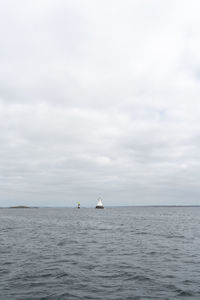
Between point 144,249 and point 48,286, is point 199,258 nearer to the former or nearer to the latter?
point 144,249

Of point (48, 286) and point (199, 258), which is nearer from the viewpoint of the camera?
point (48, 286)

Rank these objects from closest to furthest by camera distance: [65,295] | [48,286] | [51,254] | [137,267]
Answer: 1. [65,295]
2. [48,286]
3. [137,267]
4. [51,254]

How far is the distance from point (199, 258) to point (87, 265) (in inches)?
452

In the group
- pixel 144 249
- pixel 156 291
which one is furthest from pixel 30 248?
pixel 156 291

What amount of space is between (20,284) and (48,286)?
2.00 metres

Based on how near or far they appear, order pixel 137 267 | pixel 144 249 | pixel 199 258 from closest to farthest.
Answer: pixel 137 267 → pixel 199 258 → pixel 144 249

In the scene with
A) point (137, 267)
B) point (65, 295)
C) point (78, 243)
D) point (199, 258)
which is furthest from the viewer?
point (78, 243)

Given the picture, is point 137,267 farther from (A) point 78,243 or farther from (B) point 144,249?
(A) point 78,243

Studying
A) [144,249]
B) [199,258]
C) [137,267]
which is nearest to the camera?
[137,267]

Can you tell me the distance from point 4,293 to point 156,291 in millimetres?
9555

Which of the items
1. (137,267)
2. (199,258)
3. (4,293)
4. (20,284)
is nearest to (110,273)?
(137,267)

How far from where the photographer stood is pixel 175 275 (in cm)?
1955

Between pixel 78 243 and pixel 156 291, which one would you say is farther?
pixel 78 243

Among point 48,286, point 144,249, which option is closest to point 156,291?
point 48,286
